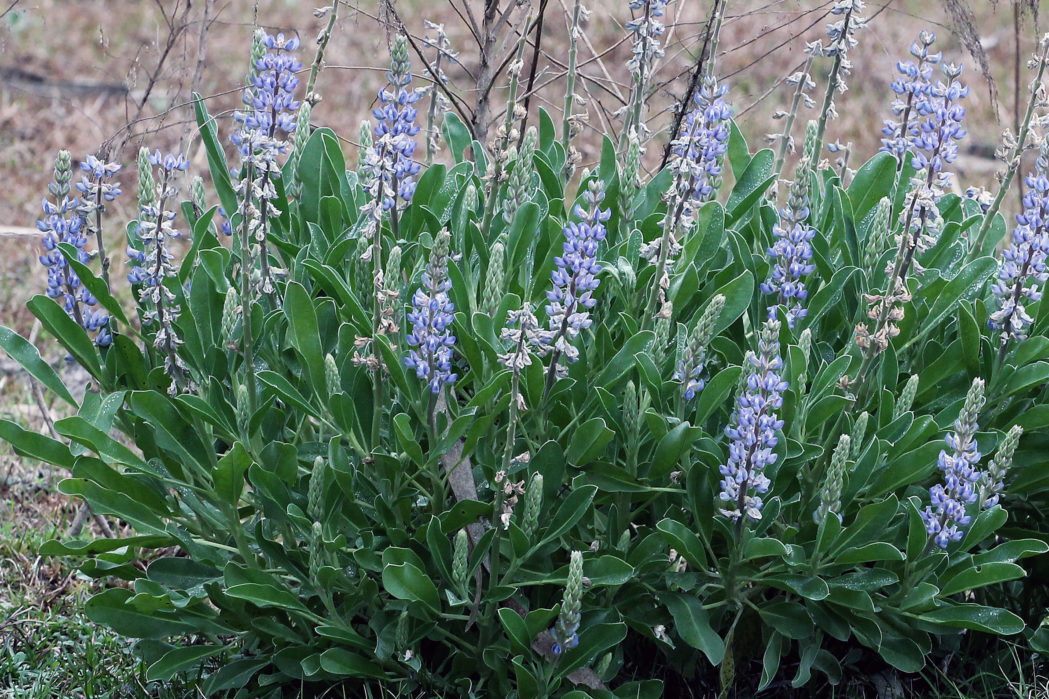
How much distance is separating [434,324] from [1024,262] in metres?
1.41

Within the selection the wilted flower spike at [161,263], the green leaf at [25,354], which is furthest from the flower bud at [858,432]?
the green leaf at [25,354]

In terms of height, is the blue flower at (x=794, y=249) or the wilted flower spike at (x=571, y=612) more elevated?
the blue flower at (x=794, y=249)

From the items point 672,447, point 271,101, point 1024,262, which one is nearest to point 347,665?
point 672,447

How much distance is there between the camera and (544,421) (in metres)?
2.81

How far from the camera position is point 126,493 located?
2.87 meters

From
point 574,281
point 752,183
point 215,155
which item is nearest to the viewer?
point 574,281

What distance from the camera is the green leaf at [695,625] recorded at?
271cm

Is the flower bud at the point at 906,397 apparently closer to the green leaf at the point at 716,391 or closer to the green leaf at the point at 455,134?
the green leaf at the point at 716,391

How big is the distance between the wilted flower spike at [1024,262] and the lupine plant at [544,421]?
0.03 ft

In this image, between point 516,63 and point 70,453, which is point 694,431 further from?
point 70,453

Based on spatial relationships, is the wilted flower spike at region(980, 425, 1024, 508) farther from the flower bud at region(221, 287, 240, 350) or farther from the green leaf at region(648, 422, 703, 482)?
the flower bud at region(221, 287, 240, 350)

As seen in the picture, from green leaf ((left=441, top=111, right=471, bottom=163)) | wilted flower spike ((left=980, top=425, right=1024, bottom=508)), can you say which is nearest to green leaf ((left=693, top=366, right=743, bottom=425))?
wilted flower spike ((left=980, top=425, right=1024, bottom=508))

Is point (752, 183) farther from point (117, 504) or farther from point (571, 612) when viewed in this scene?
point (117, 504)

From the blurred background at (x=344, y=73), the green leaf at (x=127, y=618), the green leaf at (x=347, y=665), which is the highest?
the blurred background at (x=344, y=73)
